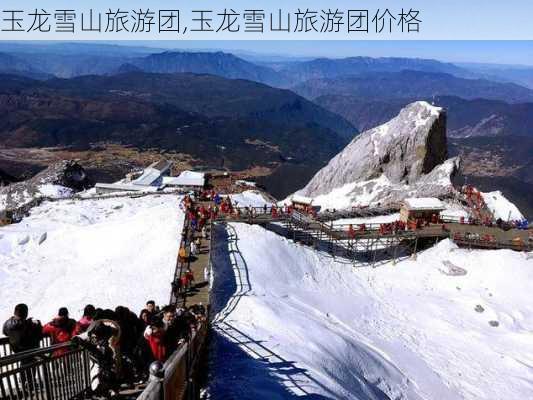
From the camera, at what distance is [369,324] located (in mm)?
23547

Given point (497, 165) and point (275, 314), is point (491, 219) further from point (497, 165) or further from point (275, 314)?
point (497, 165)

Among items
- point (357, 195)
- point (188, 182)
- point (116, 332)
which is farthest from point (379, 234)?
point (116, 332)

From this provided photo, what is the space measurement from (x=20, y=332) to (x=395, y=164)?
1725 inches

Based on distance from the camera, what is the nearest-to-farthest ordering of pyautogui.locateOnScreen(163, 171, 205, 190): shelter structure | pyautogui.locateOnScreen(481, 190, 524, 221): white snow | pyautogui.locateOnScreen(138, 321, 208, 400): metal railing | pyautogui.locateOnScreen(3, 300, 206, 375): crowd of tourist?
pyautogui.locateOnScreen(138, 321, 208, 400): metal railing
pyautogui.locateOnScreen(3, 300, 206, 375): crowd of tourist
pyautogui.locateOnScreen(481, 190, 524, 221): white snow
pyautogui.locateOnScreen(163, 171, 205, 190): shelter structure

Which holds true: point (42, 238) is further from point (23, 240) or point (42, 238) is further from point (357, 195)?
point (357, 195)

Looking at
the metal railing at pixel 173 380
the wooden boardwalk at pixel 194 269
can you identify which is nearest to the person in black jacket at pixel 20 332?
the metal railing at pixel 173 380

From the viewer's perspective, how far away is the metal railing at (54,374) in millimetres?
6906

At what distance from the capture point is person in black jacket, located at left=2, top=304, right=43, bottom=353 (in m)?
8.33

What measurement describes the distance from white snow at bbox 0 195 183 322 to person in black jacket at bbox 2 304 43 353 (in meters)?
11.4

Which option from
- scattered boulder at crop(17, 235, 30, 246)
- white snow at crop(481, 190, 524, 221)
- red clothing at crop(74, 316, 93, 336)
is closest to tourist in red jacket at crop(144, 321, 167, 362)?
red clothing at crop(74, 316, 93, 336)

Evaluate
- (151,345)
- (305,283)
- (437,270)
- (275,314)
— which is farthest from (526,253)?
(151,345)

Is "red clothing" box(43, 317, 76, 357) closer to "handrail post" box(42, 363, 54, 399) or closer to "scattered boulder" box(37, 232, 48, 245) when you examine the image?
"handrail post" box(42, 363, 54, 399)

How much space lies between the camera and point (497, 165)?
177250 millimetres

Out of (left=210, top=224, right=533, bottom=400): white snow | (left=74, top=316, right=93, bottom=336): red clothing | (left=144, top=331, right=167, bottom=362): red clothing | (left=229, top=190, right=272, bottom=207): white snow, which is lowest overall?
(left=210, top=224, right=533, bottom=400): white snow
